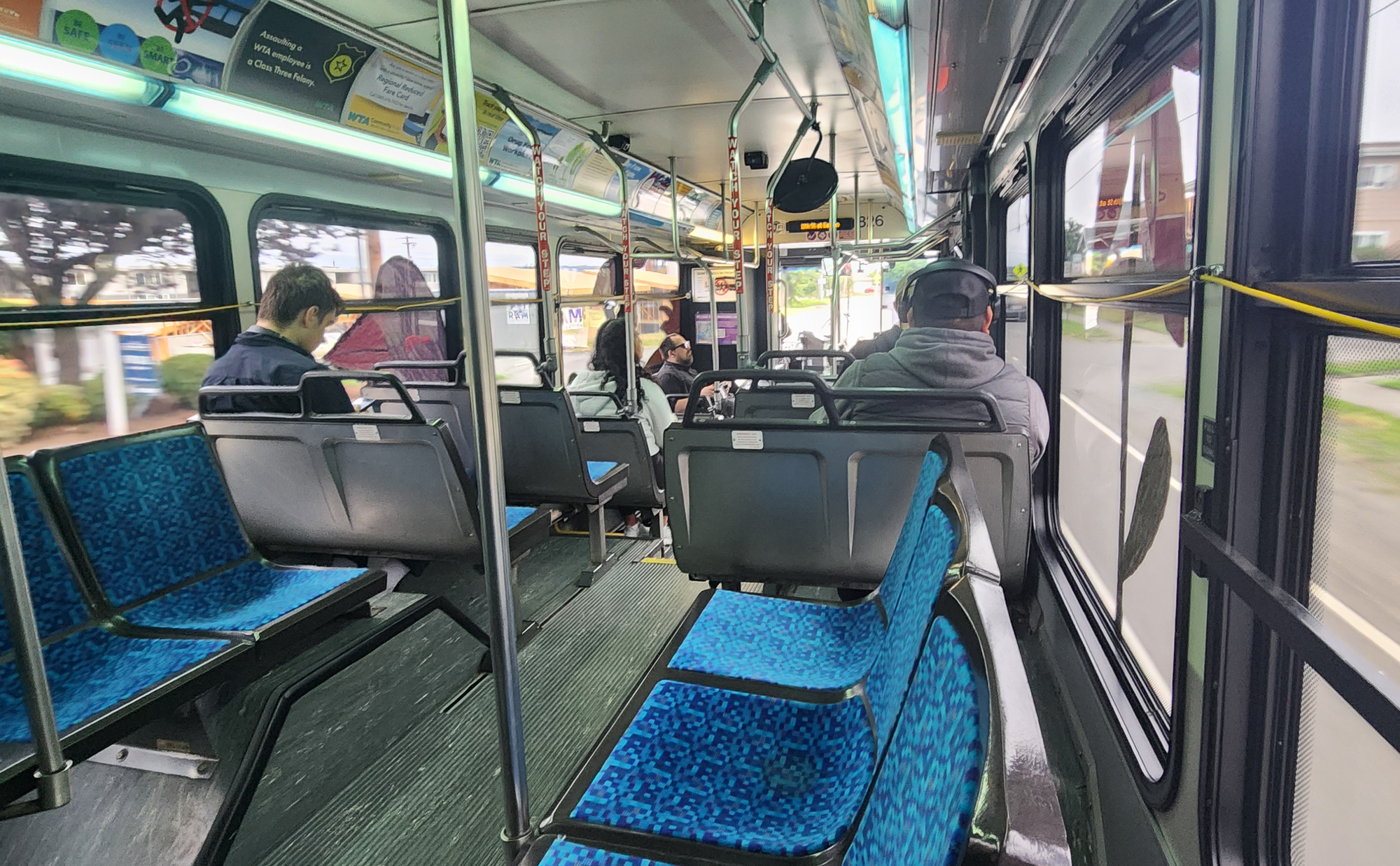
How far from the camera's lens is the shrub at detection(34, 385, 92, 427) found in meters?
2.83

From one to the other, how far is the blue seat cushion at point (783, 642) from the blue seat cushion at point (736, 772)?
9 cm

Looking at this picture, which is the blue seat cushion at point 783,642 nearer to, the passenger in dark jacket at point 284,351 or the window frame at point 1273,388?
the window frame at point 1273,388

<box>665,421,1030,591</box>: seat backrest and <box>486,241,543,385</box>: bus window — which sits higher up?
<box>486,241,543,385</box>: bus window

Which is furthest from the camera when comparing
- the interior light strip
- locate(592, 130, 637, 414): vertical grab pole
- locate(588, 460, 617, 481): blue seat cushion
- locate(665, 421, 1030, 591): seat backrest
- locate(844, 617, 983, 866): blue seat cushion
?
locate(588, 460, 617, 481): blue seat cushion

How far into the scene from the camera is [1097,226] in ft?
9.26

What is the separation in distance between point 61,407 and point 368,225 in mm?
2008

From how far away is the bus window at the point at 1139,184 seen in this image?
71.8 inches

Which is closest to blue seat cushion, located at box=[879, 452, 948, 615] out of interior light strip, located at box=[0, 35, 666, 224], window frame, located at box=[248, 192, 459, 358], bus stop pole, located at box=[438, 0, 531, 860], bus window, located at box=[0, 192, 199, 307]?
bus stop pole, located at box=[438, 0, 531, 860]

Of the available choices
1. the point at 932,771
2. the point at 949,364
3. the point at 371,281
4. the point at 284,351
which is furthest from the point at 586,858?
the point at 371,281

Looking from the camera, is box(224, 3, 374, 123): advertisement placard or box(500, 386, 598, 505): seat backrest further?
box(500, 386, 598, 505): seat backrest

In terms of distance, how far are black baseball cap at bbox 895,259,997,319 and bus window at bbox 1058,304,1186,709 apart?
14.5 inches

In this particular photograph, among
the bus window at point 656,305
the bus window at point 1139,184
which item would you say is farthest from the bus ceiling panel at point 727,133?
the bus window at point 1139,184

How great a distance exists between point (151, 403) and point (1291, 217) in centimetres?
393

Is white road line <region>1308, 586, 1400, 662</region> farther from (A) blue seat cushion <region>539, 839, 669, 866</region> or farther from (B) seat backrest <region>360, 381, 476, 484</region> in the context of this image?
(B) seat backrest <region>360, 381, 476, 484</region>
